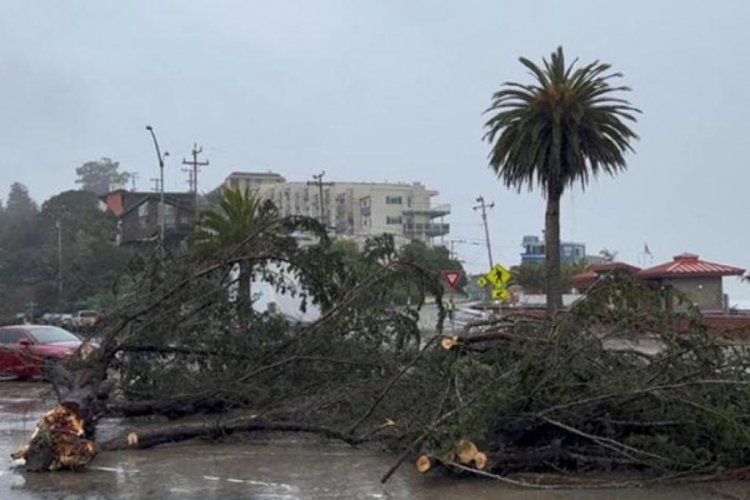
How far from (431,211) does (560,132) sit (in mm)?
95787

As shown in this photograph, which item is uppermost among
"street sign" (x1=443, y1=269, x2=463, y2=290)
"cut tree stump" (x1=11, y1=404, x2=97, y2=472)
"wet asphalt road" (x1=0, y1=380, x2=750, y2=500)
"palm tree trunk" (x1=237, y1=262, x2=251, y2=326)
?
"street sign" (x1=443, y1=269, x2=463, y2=290)

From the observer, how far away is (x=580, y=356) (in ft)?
34.4

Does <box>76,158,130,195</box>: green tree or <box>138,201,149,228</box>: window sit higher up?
<box>76,158,130,195</box>: green tree

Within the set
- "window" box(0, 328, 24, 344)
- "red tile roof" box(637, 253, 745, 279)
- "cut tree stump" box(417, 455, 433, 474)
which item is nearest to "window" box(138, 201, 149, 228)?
"red tile roof" box(637, 253, 745, 279)

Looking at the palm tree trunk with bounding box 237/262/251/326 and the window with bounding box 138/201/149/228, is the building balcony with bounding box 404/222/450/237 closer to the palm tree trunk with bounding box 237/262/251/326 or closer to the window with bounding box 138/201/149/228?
the window with bounding box 138/201/149/228

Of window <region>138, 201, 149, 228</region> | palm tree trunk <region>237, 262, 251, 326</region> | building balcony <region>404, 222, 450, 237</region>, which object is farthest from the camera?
building balcony <region>404, 222, 450, 237</region>

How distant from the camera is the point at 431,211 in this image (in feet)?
412

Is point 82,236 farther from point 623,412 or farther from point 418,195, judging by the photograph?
point 623,412

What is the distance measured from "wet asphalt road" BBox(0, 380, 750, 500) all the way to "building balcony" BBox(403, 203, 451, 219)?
4415 inches

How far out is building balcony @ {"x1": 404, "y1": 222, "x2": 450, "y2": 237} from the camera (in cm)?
12262

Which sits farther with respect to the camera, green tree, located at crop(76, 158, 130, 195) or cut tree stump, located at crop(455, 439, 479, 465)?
green tree, located at crop(76, 158, 130, 195)

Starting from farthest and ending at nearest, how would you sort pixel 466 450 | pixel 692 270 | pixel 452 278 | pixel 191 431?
pixel 692 270
pixel 452 278
pixel 191 431
pixel 466 450

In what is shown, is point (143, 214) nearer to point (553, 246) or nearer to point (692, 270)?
point (692, 270)

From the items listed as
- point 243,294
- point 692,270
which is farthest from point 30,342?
point 692,270
